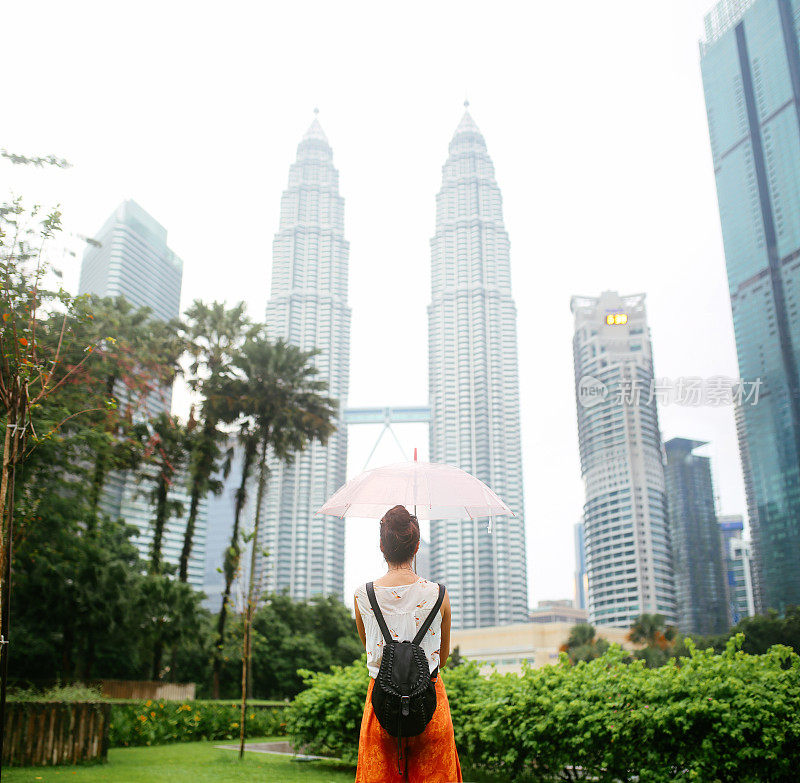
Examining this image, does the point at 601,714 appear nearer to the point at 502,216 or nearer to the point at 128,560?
the point at 128,560

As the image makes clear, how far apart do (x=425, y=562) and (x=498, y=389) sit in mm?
29357

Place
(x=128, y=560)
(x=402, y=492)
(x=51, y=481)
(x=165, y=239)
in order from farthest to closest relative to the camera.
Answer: (x=165, y=239), (x=128, y=560), (x=51, y=481), (x=402, y=492)

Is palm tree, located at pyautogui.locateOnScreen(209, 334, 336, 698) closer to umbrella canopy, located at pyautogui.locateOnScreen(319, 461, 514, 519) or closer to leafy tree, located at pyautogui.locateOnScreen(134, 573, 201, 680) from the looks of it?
leafy tree, located at pyautogui.locateOnScreen(134, 573, 201, 680)

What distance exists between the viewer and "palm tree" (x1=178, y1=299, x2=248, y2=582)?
2364 centimetres

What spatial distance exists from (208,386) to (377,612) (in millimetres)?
22651

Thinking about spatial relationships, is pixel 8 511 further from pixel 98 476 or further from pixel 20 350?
pixel 98 476

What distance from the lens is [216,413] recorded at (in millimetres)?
23938

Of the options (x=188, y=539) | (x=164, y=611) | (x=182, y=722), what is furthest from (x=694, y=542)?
(x=182, y=722)

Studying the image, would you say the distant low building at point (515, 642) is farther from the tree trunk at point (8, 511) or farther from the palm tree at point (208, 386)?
the tree trunk at point (8, 511)

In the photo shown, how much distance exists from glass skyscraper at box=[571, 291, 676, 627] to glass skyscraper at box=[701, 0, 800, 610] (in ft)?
33.5

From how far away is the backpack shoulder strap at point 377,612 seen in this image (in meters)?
2.72

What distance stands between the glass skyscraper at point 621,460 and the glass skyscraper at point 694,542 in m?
4.88

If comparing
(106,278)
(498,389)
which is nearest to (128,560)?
(106,278)

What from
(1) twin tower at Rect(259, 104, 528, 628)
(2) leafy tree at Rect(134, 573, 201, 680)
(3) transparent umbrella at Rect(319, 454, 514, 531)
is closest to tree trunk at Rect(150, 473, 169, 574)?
(2) leafy tree at Rect(134, 573, 201, 680)
